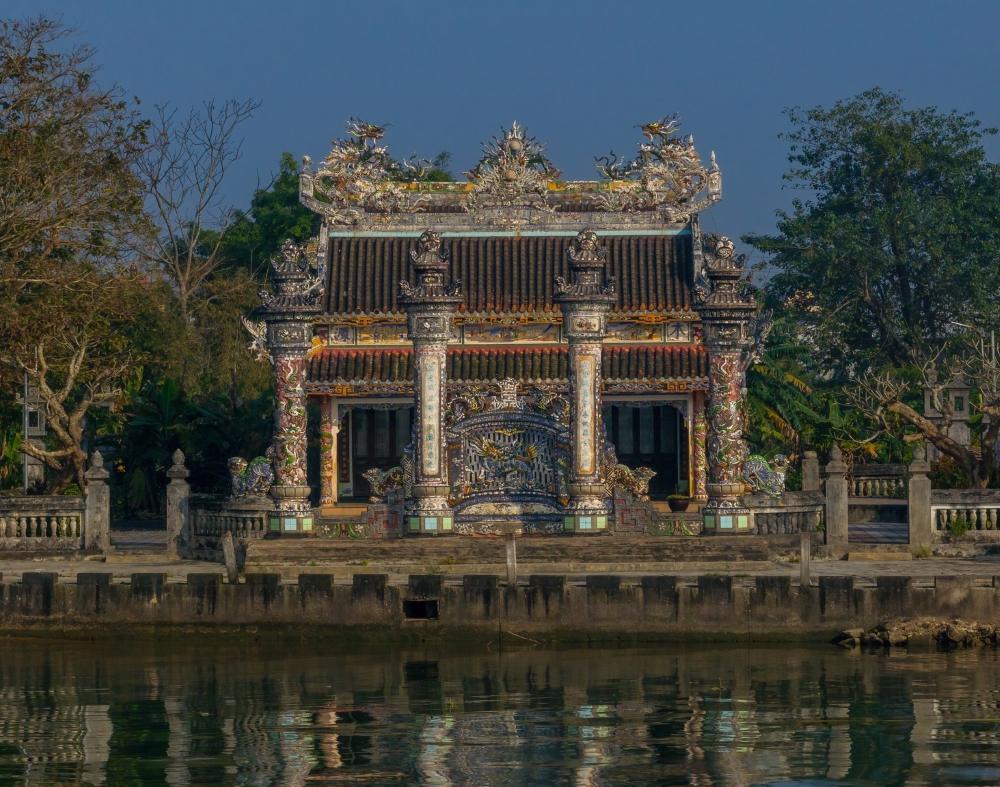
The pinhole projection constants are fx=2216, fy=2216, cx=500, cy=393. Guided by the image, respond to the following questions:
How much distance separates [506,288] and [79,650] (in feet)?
50.9

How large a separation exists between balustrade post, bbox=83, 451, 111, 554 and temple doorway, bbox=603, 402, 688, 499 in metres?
11.6

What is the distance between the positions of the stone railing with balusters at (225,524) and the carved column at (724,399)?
24.5ft

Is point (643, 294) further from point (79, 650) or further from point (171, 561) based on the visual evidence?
point (79, 650)

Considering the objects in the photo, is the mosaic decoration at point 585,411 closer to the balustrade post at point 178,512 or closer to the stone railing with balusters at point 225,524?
the stone railing with balusters at point 225,524

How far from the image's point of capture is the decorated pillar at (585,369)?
3644 centimetres

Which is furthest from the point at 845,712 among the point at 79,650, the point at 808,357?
the point at 808,357

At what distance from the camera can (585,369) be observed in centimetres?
3669

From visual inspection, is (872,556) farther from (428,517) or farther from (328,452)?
(328,452)

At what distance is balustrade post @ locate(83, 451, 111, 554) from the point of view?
3897cm

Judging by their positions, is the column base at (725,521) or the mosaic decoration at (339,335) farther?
the mosaic decoration at (339,335)

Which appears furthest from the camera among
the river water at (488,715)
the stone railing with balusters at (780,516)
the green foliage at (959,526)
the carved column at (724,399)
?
the green foliage at (959,526)

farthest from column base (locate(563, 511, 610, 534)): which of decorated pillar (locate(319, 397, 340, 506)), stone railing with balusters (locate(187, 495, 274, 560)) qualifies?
decorated pillar (locate(319, 397, 340, 506))

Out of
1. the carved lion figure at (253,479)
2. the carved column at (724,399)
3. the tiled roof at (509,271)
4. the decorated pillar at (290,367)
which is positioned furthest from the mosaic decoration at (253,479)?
the carved column at (724,399)

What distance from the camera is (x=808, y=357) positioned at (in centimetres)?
5966
